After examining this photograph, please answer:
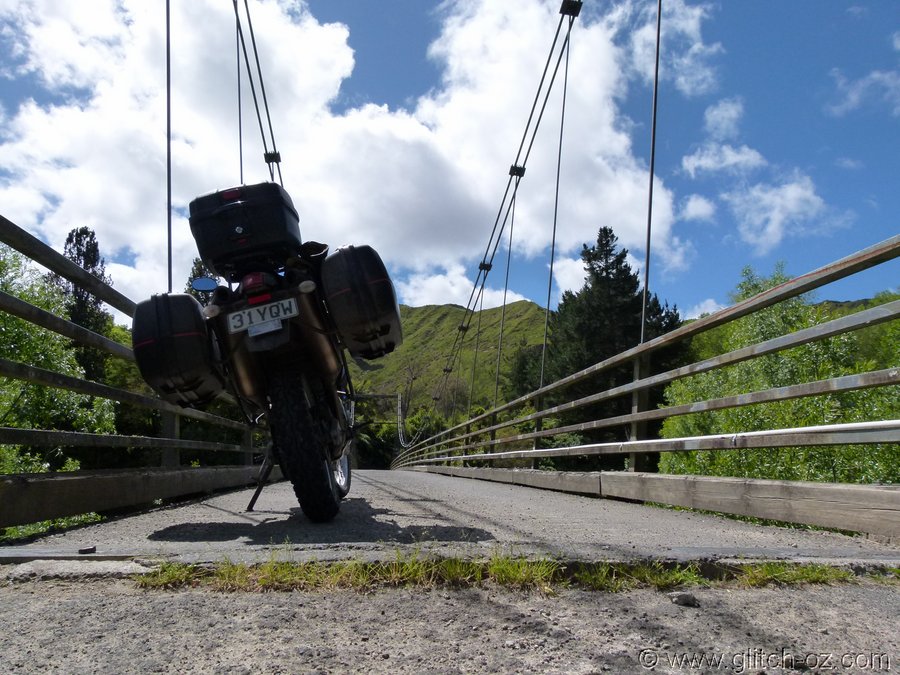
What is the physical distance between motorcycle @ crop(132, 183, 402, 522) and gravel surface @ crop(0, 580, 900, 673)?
131 centimetres

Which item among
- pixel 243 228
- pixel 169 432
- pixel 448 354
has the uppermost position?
pixel 448 354

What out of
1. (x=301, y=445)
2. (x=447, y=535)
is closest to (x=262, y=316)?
(x=301, y=445)

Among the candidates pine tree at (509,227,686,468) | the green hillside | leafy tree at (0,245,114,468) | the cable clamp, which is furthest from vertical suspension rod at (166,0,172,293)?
the green hillside

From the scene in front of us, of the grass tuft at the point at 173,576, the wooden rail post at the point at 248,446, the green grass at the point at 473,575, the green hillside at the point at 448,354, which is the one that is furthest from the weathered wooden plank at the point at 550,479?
the green hillside at the point at 448,354

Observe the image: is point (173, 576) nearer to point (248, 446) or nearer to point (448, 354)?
point (248, 446)

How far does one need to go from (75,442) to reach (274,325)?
3.35ft

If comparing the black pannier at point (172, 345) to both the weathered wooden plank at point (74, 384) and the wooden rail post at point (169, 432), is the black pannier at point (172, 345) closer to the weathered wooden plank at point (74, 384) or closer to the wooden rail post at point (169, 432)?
the weathered wooden plank at point (74, 384)

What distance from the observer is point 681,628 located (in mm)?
1237

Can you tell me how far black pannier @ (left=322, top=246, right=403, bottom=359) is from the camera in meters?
2.76

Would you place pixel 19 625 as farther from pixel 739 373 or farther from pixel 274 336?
pixel 739 373

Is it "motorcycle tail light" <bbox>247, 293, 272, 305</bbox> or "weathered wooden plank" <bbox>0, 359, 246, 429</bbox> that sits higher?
"motorcycle tail light" <bbox>247, 293, 272, 305</bbox>

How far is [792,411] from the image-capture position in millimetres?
11930

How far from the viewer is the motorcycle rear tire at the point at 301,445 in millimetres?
2697

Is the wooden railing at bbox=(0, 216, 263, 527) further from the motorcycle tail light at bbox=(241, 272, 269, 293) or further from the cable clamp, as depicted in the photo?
the cable clamp
